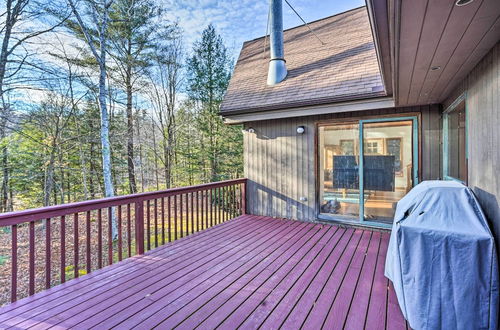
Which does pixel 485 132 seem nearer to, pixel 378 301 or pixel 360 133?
pixel 378 301

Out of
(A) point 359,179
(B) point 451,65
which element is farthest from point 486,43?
(A) point 359,179

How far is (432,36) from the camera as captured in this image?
1.77 meters

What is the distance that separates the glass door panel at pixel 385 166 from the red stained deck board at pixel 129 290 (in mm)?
2848

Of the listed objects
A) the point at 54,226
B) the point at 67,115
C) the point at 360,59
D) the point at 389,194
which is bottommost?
the point at 54,226

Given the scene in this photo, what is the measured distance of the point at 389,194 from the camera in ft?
14.8

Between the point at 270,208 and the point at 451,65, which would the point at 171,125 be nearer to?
the point at 270,208

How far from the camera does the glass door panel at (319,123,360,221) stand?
479 cm

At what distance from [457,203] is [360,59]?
393 cm

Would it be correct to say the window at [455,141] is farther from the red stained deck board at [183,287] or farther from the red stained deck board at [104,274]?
the red stained deck board at [104,274]

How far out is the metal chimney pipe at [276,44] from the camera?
19.2 feet

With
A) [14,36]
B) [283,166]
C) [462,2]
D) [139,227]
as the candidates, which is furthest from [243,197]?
[14,36]

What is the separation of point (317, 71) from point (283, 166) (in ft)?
7.60

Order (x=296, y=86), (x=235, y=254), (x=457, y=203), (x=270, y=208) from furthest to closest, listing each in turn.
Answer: (x=270, y=208) → (x=296, y=86) → (x=235, y=254) → (x=457, y=203)

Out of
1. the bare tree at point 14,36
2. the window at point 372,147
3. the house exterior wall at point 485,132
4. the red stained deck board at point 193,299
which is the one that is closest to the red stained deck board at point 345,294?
the red stained deck board at point 193,299
